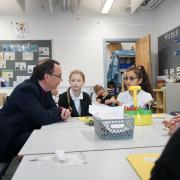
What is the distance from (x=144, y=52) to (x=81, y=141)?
4578 millimetres

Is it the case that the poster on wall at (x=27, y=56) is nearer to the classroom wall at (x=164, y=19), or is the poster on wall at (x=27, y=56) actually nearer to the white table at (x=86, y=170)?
the classroom wall at (x=164, y=19)

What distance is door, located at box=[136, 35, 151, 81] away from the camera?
5576 mm

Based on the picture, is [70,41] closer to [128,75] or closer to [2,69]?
[2,69]

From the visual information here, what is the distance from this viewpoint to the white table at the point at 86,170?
0.94 m

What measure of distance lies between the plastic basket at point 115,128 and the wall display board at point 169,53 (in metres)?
3.65

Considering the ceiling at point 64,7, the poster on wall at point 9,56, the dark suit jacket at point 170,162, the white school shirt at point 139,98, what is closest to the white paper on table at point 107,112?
the white school shirt at point 139,98

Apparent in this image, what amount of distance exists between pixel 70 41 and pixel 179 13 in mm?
2294

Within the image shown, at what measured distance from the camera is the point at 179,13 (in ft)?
16.1

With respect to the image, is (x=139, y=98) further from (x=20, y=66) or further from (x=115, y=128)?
(x=20, y=66)

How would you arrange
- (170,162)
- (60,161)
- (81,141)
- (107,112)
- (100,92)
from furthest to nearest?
(100,92), (107,112), (81,141), (60,161), (170,162)

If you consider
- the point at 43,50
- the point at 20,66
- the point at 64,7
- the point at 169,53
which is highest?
the point at 64,7

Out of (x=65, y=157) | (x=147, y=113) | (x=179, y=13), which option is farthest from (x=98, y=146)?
(x=179, y=13)

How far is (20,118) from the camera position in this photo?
85.7 inches

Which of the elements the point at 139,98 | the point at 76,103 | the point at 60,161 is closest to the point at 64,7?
the point at 76,103
